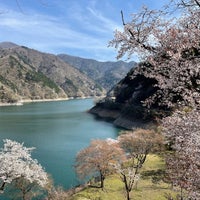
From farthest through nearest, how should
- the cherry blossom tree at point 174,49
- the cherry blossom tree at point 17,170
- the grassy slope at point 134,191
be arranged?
the grassy slope at point 134,191 → the cherry blossom tree at point 17,170 → the cherry blossom tree at point 174,49

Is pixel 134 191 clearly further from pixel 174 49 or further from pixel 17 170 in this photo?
pixel 174 49

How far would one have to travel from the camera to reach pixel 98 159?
2977 cm

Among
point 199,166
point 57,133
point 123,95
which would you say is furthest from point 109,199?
point 123,95

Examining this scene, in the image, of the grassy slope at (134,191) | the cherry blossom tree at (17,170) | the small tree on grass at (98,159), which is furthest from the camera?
the small tree on grass at (98,159)

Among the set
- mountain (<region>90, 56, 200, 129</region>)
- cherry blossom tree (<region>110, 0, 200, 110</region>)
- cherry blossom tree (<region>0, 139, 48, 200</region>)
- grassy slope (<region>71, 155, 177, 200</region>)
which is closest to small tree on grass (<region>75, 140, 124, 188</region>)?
grassy slope (<region>71, 155, 177, 200</region>)

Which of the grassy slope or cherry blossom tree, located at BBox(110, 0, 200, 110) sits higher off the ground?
cherry blossom tree, located at BBox(110, 0, 200, 110)

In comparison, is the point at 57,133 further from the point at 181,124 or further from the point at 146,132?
the point at 181,124

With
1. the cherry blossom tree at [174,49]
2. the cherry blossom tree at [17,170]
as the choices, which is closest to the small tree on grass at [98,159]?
the cherry blossom tree at [17,170]

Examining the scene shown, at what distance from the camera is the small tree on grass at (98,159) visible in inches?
1169

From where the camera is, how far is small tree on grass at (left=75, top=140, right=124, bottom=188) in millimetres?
29703

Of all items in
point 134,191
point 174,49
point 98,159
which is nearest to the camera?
point 174,49

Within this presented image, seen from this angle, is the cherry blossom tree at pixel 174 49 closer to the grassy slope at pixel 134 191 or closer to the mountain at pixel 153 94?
the mountain at pixel 153 94

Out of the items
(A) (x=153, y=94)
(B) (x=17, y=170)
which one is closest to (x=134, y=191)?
(B) (x=17, y=170)

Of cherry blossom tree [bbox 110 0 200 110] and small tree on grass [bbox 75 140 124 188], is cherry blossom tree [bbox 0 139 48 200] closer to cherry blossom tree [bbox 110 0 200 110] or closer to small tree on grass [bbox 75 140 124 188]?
small tree on grass [bbox 75 140 124 188]
